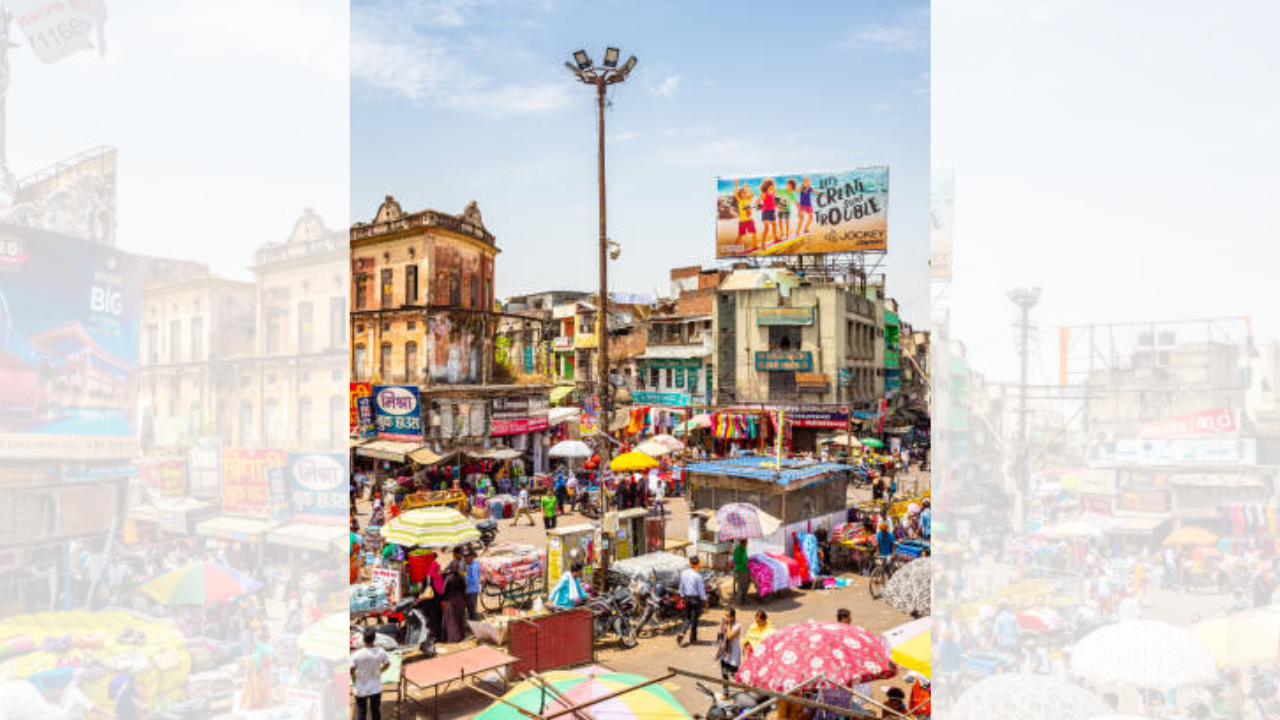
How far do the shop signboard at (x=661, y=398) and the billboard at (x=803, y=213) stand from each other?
7651mm

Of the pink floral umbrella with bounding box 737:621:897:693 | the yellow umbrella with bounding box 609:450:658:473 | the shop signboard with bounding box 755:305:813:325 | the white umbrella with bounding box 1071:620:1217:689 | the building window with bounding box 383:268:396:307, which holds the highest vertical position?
the building window with bounding box 383:268:396:307

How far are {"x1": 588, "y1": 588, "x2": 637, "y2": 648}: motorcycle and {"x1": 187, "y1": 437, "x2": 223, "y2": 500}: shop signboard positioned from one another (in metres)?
8.62

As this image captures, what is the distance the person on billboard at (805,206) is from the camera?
42219 mm

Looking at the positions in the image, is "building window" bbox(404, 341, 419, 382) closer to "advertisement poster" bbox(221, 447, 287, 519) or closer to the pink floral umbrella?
the pink floral umbrella

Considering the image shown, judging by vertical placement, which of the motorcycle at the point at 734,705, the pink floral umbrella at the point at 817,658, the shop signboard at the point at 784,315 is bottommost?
the motorcycle at the point at 734,705

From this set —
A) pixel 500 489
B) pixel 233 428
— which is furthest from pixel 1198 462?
pixel 500 489

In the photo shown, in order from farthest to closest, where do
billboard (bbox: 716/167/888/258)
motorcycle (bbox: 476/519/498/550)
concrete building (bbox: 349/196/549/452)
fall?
billboard (bbox: 716/167/888/258), concrete building (bbox: 349/196/549/452), motorcycle (bbox: 476/519/498/550)

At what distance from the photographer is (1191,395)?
12.3ft

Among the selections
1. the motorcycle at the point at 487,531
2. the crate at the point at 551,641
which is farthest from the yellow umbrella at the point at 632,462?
the crate at the point at 551,641

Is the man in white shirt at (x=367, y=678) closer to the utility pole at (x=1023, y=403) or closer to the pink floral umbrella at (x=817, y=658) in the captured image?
the pink floral umbrella at (x=817, y=658)

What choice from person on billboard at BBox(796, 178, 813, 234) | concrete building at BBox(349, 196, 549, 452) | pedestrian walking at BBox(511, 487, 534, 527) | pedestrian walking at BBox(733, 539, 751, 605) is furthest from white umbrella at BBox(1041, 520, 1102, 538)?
person on billboard at BBox(796, 178, 813, 234)

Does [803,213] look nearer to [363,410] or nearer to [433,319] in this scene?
[433,319]

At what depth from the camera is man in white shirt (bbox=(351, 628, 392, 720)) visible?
8.52 m

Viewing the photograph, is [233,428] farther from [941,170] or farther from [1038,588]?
[1038,588]
